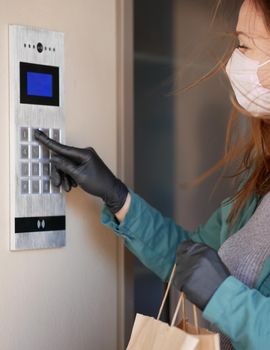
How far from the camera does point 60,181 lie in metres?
1.18

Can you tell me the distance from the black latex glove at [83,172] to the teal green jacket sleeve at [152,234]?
0.04 metres

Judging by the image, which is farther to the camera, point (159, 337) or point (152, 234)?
point (152, 234)

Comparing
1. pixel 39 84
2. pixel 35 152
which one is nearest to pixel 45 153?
A: pixel 35 152

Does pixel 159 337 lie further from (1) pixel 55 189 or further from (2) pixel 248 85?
(2) pixel 248 85

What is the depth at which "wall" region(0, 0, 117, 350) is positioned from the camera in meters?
1.13

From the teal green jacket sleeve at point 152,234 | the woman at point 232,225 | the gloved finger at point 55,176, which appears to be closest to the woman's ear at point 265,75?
the woman at point 232,225

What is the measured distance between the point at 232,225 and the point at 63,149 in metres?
0.37

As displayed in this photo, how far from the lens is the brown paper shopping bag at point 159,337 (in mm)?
919

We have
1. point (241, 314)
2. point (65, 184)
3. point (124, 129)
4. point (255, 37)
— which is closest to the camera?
point (241, 314)

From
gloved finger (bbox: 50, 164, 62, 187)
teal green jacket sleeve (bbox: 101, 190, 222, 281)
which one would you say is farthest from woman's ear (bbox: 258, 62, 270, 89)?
gloved finger (bbox: 50, 164, 62, 187)

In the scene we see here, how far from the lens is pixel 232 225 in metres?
1.20

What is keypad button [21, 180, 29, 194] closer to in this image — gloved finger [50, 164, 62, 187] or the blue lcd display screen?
gloved finger [50, 164, 62, 187]

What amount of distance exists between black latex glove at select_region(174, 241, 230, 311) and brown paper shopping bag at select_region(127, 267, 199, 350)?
1.4 inches

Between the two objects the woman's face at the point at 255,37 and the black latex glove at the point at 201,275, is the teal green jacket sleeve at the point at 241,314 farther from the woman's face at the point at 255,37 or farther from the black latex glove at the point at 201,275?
the woman's face at the point at 255,37
